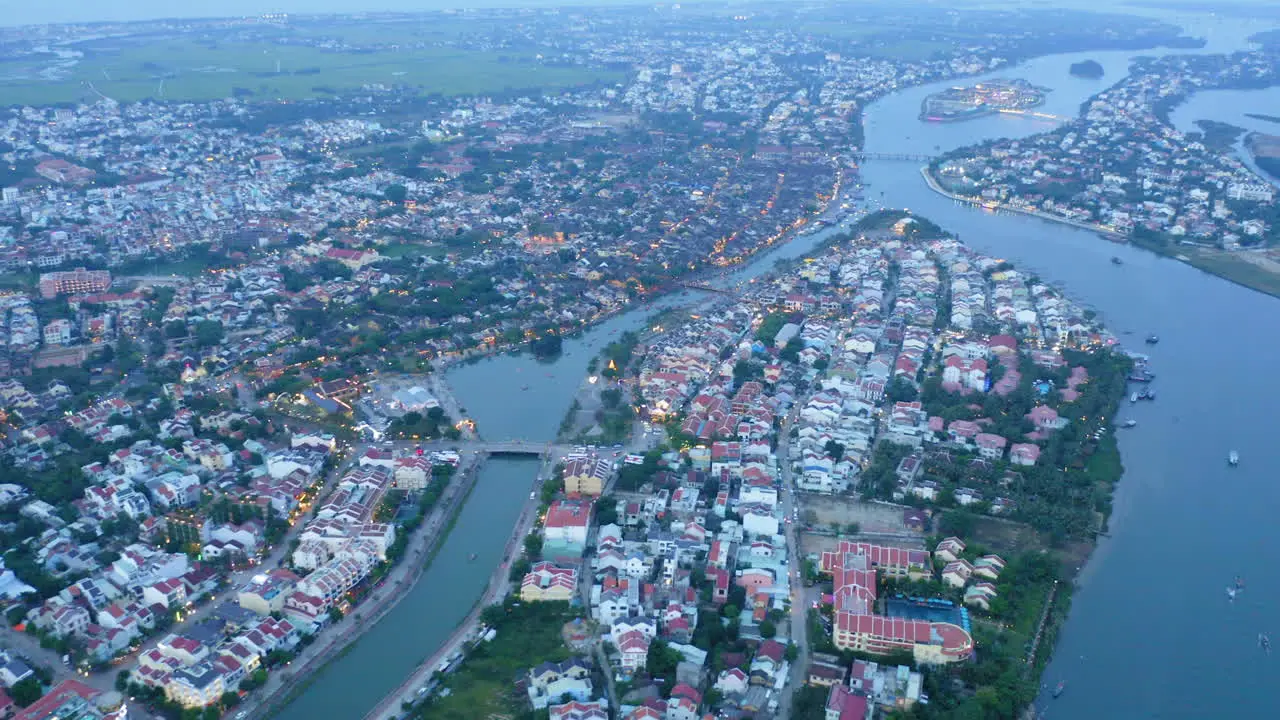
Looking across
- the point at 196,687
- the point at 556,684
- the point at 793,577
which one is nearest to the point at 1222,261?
the point at 793,577

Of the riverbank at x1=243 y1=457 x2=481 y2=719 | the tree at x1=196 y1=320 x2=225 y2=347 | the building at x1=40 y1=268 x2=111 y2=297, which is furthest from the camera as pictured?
the building at x1=40 y1=268 x2=111 y2=297

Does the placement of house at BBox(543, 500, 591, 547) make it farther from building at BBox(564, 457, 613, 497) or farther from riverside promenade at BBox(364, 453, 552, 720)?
building at BBox(564, 457, 613, 497)

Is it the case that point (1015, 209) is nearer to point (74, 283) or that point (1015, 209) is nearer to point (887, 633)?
point (887, 633)

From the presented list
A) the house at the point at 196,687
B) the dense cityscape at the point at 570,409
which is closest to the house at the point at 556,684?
the dense cityscape at the point at 570,409

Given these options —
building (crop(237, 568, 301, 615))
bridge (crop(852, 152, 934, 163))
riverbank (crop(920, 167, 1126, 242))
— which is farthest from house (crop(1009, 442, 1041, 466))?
bridge (crop(852, 152, 934, 163))

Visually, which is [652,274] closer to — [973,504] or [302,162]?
[973,504]

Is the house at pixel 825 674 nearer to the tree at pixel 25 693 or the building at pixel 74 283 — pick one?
the tree at pixel 25 693
